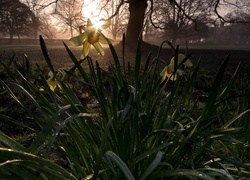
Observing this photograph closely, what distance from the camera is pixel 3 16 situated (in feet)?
105

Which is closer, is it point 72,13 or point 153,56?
point 153,56

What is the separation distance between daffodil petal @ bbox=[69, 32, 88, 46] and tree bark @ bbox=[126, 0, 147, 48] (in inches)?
447

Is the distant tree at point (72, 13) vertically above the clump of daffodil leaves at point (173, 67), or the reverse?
the distant tree at point (72, 13)

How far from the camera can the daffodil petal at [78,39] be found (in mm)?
1172

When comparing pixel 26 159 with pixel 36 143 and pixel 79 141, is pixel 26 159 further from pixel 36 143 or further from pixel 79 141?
pixel 79 141

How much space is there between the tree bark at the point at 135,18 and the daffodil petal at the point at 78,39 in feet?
37.3

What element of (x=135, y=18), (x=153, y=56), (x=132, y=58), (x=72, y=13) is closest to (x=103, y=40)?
(x=132, y=58)

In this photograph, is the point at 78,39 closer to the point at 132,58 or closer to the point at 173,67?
the point at 173,67

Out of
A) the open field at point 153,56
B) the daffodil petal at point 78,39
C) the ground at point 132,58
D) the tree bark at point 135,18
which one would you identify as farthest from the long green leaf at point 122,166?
the tree bark at point 135,18

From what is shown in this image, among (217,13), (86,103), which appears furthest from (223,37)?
(86,103)

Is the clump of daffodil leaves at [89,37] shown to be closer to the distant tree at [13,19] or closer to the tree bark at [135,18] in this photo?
the tree bark at [135,18]

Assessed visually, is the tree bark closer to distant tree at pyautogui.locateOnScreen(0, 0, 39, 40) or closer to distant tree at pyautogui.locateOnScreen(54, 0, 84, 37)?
distant tree at pyautogui.locateOnScreen(54, 0, 84, 37)

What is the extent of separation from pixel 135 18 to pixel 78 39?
11.7 m

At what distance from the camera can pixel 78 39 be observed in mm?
1181
